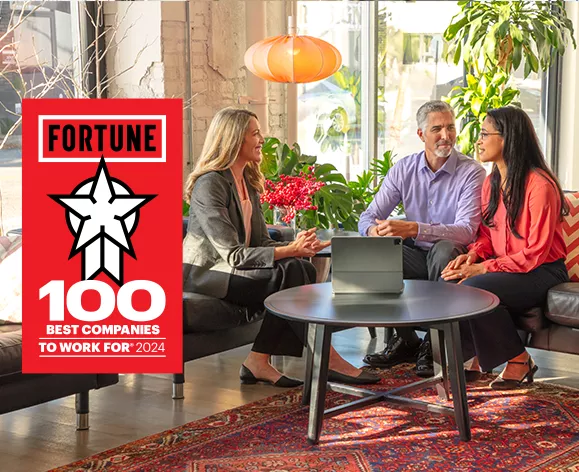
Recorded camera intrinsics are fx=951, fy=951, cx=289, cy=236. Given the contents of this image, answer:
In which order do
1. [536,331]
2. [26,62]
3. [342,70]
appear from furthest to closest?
1. [342,70]
2. [26,62]
3. [536,331]

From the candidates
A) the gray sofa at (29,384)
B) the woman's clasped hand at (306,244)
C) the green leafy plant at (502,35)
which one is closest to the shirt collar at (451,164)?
the woman's clasped hand at (306,244)

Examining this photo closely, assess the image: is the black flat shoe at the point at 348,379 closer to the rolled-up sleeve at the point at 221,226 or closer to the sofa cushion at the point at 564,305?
the rolled-up sleeve at the point at 221,226

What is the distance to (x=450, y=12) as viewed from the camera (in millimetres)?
8156

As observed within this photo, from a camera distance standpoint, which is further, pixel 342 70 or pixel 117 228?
pixel 342 70

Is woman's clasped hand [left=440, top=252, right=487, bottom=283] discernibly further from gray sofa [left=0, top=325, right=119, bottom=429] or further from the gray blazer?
gray sofa [left=0, top=325, right=119, bottom=429]

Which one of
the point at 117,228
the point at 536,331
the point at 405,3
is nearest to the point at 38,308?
the point at 117,228

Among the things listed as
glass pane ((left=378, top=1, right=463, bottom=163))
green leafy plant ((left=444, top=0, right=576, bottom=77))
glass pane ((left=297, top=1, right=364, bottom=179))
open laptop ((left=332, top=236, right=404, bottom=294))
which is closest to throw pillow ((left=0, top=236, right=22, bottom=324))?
open laptop ((left=332, top=236, right=404, bottom=294))

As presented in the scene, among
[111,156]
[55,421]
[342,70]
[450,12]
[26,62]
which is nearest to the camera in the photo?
[111,156]

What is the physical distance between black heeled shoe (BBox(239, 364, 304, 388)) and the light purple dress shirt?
88 cm

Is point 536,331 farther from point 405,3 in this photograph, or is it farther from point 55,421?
point 405,3

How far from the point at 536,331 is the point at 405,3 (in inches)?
180

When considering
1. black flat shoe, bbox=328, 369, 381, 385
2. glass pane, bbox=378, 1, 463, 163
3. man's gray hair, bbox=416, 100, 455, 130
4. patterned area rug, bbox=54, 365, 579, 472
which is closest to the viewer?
patterned area rug, bbox=54, 365, 579, 472

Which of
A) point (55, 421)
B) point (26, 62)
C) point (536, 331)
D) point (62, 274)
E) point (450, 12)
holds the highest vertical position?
point (450, 12)

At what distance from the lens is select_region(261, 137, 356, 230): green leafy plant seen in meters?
5.25
